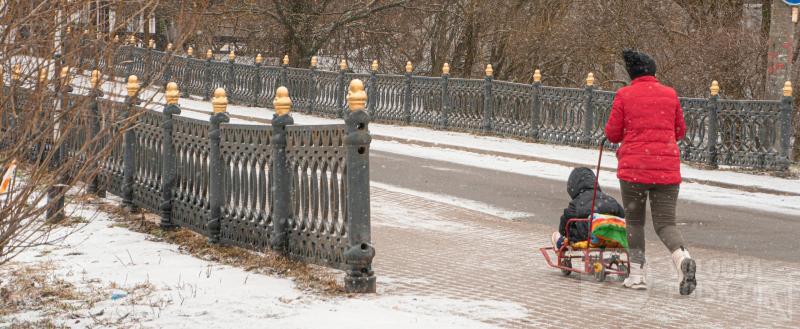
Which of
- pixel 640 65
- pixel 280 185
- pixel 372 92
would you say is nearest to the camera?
pixel 640 65

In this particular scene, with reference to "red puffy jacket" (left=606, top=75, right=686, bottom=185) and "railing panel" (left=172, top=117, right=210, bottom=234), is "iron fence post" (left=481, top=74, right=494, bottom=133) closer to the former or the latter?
"railing panel" (left=172, top=117, right=210, bottom=234)

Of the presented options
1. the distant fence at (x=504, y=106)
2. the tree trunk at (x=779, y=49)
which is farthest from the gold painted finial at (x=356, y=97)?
the tree trunk at (x=779, y=49)

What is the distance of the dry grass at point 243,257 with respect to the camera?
8.55 m

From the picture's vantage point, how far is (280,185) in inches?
365

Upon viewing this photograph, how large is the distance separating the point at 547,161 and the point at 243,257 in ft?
35.6

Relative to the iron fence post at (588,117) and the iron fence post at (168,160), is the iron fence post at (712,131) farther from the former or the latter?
the iron fence post at (168,160)

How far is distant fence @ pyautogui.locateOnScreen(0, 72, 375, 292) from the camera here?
771 cm

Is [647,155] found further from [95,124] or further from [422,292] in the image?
[95,124]

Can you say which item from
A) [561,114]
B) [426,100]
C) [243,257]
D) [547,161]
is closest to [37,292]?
[243,257]

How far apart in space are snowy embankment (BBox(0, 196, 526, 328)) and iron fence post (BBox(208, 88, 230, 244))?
60 centimetres

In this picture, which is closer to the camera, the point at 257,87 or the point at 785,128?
the point at 785,128

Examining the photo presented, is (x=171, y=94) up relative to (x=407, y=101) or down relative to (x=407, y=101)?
up

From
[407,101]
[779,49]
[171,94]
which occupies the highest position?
[779,49]

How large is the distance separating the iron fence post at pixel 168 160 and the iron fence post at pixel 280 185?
222 centimetres
